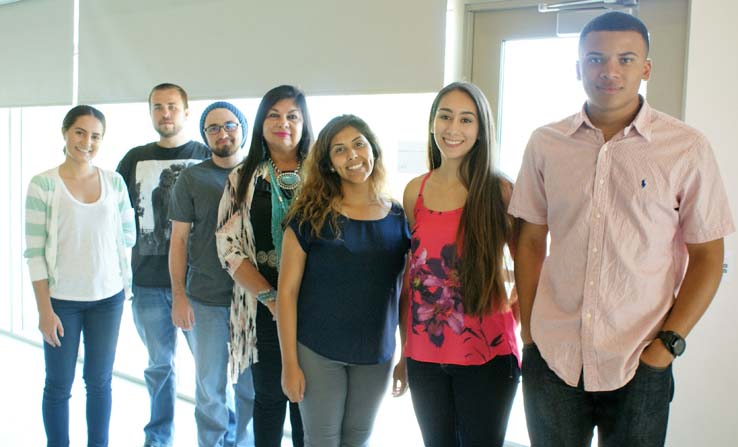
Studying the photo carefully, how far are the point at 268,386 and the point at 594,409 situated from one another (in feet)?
3.91

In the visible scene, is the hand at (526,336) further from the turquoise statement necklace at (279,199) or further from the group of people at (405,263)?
the turquoise statement necklace at (279,199)

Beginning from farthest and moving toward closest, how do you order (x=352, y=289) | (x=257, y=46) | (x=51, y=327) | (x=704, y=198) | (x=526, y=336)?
(x=257, y=46)
(x=51, y=327)
(x=352, y=289)
(x=526, y=336)
(x=704, y=198)

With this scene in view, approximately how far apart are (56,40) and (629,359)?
444 cm

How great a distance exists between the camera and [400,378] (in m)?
2.14

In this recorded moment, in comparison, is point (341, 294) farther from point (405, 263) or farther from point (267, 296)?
point (267, 296)

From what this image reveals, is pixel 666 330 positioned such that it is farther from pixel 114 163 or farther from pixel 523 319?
pixel 114 163

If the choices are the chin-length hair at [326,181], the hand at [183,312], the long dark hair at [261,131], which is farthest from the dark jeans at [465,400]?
the hand at [183,312]

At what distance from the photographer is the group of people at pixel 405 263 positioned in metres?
1.53

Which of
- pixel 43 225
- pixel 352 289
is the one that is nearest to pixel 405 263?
pixel 352 289

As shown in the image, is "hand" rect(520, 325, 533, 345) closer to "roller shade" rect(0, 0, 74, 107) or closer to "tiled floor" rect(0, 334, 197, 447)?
"tiled floor" rect(0, 334, 197, 447)

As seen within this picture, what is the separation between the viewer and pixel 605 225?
5.06 feet

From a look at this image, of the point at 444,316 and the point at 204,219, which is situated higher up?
the point at 204,219

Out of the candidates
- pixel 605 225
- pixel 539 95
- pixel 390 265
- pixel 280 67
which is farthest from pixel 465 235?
pixel 280 67

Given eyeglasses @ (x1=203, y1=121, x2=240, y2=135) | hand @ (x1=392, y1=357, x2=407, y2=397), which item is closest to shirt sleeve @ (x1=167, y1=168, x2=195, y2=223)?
eyeglasses @ (x1=203, y1=121, x2=240, y2=135)
